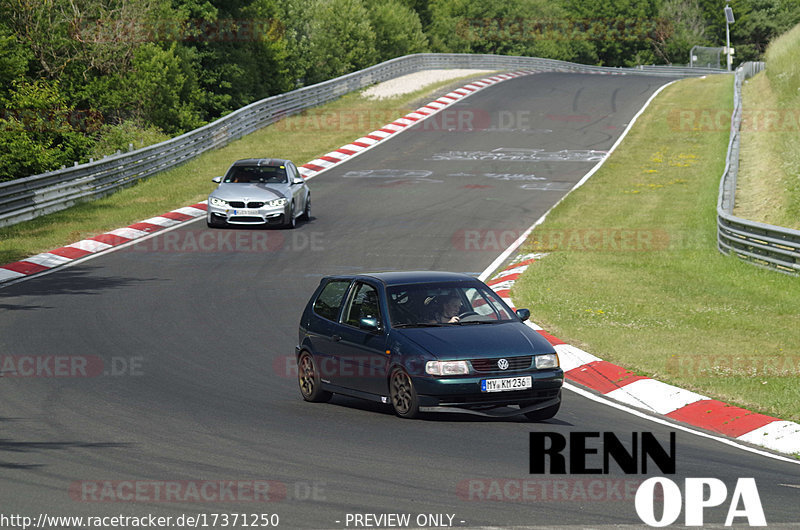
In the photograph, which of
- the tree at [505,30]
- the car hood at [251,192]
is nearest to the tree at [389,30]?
the tree at [505,30]

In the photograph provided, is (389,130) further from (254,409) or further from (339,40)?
(339,40)

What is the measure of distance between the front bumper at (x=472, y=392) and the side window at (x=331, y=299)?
1.95 meters

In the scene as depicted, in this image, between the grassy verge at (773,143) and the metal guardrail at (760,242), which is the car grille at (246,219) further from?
the grassy verge at (773,143)

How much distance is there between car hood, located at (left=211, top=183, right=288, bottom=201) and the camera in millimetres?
26203

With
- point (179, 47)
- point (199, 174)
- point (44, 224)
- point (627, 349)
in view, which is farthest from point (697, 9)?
point (627, 349)

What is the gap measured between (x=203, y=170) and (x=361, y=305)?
26.1m

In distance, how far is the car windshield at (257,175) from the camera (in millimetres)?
27234

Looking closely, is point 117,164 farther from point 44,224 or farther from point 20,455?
point 20,455

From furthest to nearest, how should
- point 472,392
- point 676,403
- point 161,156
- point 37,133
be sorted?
point 37,133, point 161,156, point 676,403, point 472,392

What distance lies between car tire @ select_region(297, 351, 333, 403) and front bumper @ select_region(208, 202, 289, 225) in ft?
47.1

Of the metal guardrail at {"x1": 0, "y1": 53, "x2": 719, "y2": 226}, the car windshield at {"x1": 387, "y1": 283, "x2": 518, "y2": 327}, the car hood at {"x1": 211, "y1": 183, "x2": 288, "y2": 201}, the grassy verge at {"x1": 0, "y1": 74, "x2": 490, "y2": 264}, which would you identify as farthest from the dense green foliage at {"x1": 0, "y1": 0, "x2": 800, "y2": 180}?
the car windshield at {"x1": 387, "y1": 283, "x2": 518, "y2": 327}

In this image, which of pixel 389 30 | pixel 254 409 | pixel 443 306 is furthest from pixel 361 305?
pixel 389 30

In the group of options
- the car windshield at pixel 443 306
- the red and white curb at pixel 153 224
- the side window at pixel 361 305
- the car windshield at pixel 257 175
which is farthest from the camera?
the car windshield at pixel 257 175

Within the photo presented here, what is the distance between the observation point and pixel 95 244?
24375mm
